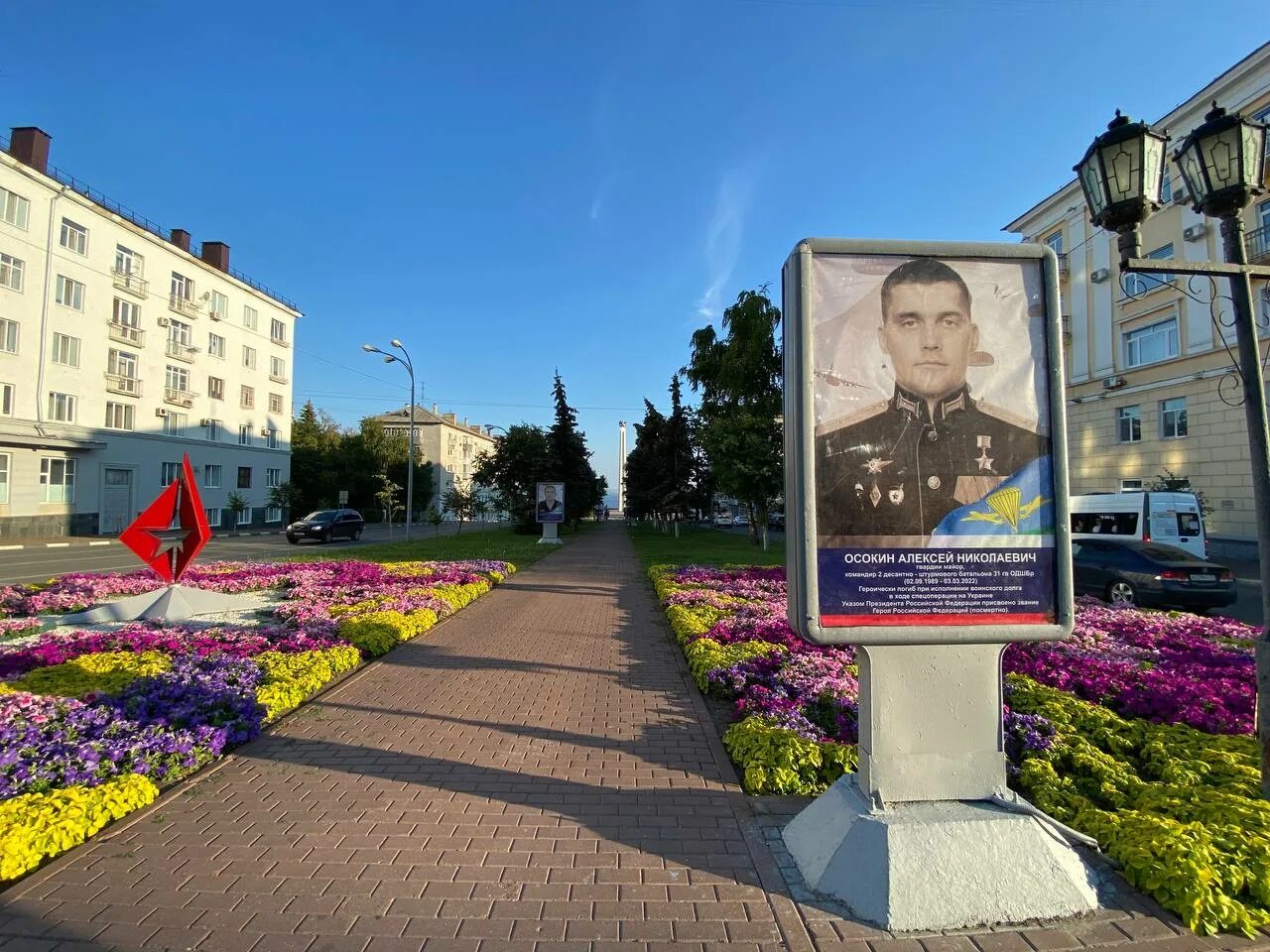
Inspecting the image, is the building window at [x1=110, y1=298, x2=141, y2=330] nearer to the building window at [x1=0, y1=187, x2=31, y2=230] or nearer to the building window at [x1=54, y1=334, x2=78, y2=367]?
the building window at [x1=54, y1=334, x2=78, y2=367]

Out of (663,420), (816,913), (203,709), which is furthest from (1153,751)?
(663,420)

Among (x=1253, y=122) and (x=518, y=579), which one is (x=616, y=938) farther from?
(x=518, y=579)

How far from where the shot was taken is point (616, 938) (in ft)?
8.48

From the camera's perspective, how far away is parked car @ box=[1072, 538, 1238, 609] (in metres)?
11.0

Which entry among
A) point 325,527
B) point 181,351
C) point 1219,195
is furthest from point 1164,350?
point 181,351

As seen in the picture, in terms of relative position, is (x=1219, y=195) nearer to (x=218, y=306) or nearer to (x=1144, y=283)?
(x=1144, y=283)

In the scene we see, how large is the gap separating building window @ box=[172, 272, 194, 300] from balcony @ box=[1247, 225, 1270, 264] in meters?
49.3

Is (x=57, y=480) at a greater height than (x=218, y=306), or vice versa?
(x=218, y=306)

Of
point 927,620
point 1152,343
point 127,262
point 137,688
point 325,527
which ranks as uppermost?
point 127,262

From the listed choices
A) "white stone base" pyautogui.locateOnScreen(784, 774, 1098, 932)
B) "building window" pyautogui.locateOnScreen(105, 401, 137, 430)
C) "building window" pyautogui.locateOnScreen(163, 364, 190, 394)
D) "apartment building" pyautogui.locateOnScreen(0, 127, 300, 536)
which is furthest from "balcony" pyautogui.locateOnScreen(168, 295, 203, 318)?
"white stone base" pyautogui.locateOnScreen(784, 774, 1098, 932)

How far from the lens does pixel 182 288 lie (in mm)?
38562

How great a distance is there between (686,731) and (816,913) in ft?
7.85

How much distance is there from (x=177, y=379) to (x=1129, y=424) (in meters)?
48.5

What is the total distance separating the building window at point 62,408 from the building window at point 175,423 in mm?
5336
